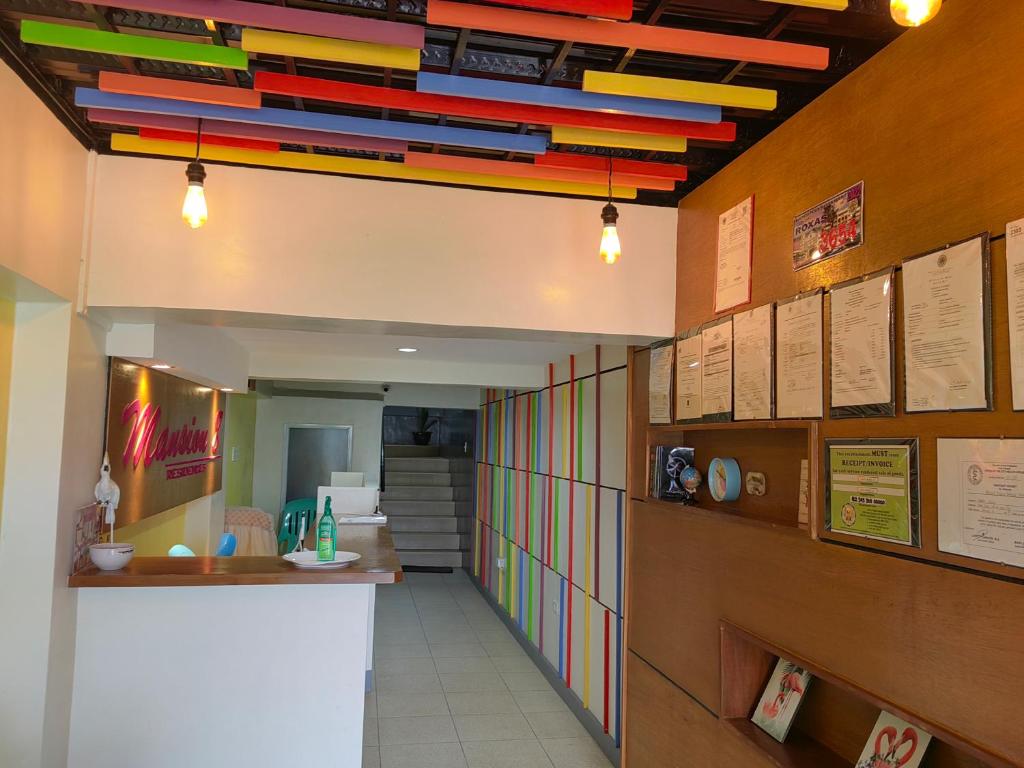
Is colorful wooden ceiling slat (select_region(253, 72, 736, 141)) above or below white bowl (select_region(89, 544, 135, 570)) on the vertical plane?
above

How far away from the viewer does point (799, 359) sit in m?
2.38

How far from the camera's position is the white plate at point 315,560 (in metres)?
3.42

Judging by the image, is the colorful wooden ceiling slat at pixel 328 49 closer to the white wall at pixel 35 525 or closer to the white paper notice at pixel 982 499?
the white wall at pixel 35 525

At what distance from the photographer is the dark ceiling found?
6.82ft

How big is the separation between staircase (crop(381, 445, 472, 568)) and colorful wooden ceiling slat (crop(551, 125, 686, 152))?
26.7 feet

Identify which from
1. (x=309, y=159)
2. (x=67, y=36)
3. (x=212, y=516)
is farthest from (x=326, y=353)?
(x=67, y=36)

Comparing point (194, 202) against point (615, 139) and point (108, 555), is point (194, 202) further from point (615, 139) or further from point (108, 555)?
point (108, 555)

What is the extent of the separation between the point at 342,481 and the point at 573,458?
11.6 feet

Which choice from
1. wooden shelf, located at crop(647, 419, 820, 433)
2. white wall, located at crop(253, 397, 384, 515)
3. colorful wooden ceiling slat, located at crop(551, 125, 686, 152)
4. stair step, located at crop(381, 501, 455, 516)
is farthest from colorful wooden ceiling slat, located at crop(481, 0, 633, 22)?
stair step, located at crop(381, 501, 455, 516)

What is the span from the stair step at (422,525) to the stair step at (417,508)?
18 cm

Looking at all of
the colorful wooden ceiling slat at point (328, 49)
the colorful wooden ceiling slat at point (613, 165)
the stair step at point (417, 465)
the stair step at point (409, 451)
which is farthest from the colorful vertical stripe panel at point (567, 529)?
the stair step at point (409, 451)

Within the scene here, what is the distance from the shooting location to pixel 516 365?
263 inches

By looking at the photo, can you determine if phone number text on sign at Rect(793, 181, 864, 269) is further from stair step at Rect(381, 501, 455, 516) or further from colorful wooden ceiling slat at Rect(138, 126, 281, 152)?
stair step at Rect(381, 501, 455, 516)

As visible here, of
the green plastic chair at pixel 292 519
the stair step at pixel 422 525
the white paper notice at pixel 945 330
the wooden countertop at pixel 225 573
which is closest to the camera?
the white paper notice at pixel 945 330
